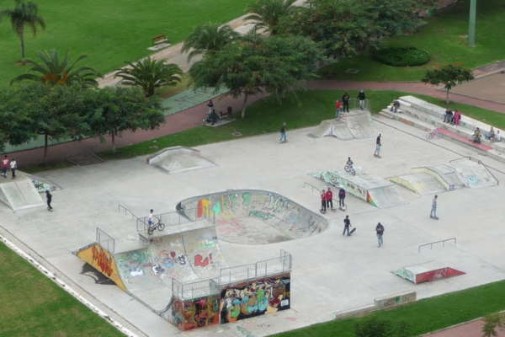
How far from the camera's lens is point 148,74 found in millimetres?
79188

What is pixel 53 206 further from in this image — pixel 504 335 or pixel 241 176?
pixel 504 335

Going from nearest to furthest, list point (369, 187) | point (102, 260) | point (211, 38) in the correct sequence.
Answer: point (102, 260)
point (369, 187)
point (211, 38)

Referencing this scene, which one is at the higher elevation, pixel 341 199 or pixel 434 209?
pixel 341 199

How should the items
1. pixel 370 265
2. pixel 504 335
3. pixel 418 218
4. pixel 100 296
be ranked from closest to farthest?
pixel 504 335
pixel 100 296
pixel 370 265
pixel 418 218

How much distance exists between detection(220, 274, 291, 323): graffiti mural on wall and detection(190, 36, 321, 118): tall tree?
81.5 feet

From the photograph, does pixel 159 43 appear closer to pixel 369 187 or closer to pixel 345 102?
pixel 345 102

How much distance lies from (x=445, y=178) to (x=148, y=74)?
22.7 metres

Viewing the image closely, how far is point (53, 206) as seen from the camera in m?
63.5

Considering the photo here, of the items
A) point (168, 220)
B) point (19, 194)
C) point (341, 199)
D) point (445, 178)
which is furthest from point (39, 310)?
point (445, 178)

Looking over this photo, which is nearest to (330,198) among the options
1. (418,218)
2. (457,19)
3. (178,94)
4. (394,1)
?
(418,218)

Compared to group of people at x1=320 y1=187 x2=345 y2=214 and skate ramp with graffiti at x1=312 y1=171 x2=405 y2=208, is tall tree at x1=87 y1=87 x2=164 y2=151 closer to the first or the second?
skate ramp with graffiti at x1=312 y1=171 x2=405 y2=208

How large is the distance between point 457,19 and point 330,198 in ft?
126

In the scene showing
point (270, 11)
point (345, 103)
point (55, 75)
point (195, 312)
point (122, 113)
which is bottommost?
point (195, 312)

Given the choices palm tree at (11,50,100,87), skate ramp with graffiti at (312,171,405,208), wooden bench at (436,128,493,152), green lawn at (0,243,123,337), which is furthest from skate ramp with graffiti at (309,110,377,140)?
green lawn at (0,243,123,337)
